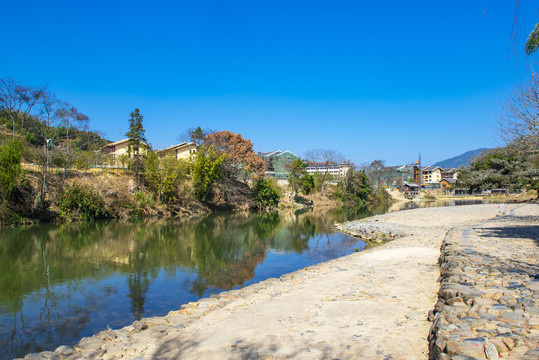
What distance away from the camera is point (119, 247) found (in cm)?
1759

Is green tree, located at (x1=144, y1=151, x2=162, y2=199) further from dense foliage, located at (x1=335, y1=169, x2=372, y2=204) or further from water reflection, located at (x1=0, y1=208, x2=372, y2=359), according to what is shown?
dense foliage, located at (x1=335, y1=169, x2=372, y2=204)

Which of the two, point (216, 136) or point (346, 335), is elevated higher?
point (216, 136)

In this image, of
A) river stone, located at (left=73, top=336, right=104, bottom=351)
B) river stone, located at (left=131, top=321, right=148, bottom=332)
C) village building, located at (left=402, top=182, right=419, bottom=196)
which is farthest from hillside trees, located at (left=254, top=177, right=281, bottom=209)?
village building, located at (left=402, top=182, right=419, bottom=196)

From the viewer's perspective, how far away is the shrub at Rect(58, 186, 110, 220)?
93.0ft

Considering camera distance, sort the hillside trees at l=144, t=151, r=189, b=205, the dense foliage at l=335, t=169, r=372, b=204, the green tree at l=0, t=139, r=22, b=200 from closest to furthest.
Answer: the green tree at l=0, t=139, r=22, b=200
the hillside trees at l=144, t=151, r=189, b=205
the dense foliage at l=335, t=169, r=372, b=204

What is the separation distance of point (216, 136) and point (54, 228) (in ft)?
87.7

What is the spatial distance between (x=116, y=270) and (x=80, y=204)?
19.3 m

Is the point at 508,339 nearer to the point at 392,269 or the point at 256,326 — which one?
the point at 256,326

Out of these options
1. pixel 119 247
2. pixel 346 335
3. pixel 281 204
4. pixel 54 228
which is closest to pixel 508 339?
pixel 346 335

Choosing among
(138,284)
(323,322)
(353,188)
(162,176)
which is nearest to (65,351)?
(323,322)

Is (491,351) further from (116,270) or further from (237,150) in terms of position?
(237,150)

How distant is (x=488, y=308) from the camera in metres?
4.72

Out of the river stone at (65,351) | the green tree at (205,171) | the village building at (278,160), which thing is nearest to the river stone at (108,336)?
the river stone at (65,351)

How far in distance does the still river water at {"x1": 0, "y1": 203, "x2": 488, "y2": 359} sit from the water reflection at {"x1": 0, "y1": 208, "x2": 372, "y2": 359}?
0.03 m
